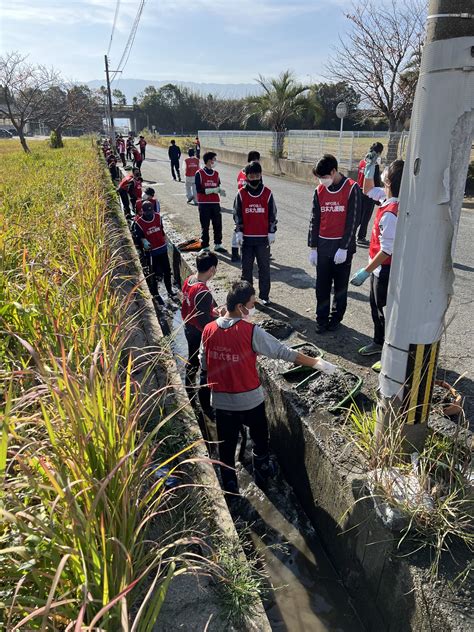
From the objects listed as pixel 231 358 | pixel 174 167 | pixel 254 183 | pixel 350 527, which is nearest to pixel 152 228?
pixel 254 183

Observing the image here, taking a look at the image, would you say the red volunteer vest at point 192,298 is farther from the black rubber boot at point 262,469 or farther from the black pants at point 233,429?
the black rubber boot at point 262,469

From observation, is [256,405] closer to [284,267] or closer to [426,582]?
[426,582]

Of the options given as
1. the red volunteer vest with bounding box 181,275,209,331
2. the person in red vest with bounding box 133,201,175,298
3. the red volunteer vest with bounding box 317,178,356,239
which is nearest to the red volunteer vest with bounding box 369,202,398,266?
the red volunteer vest with bounding box 317,178,356,239

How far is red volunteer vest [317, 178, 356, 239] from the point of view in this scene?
4.79m

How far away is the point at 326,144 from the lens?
65.3 feet

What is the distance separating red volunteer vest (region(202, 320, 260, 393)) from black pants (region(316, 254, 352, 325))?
2174 millimetres

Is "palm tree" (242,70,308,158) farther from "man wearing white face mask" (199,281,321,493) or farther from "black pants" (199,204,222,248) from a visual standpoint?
"man wearing white face mask" (199,281,321,493)

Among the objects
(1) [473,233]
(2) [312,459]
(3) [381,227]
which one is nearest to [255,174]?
(3) [381,227]

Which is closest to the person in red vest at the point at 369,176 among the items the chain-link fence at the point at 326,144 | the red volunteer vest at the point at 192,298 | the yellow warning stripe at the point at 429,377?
the red volunteer vest at the point at 192,298

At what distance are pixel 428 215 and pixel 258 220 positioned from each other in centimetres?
386

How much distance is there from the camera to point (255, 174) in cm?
570

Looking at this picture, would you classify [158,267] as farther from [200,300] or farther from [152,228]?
[200,300]

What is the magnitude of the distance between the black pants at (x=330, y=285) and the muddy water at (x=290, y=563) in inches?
79.7

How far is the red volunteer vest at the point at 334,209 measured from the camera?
479cm
